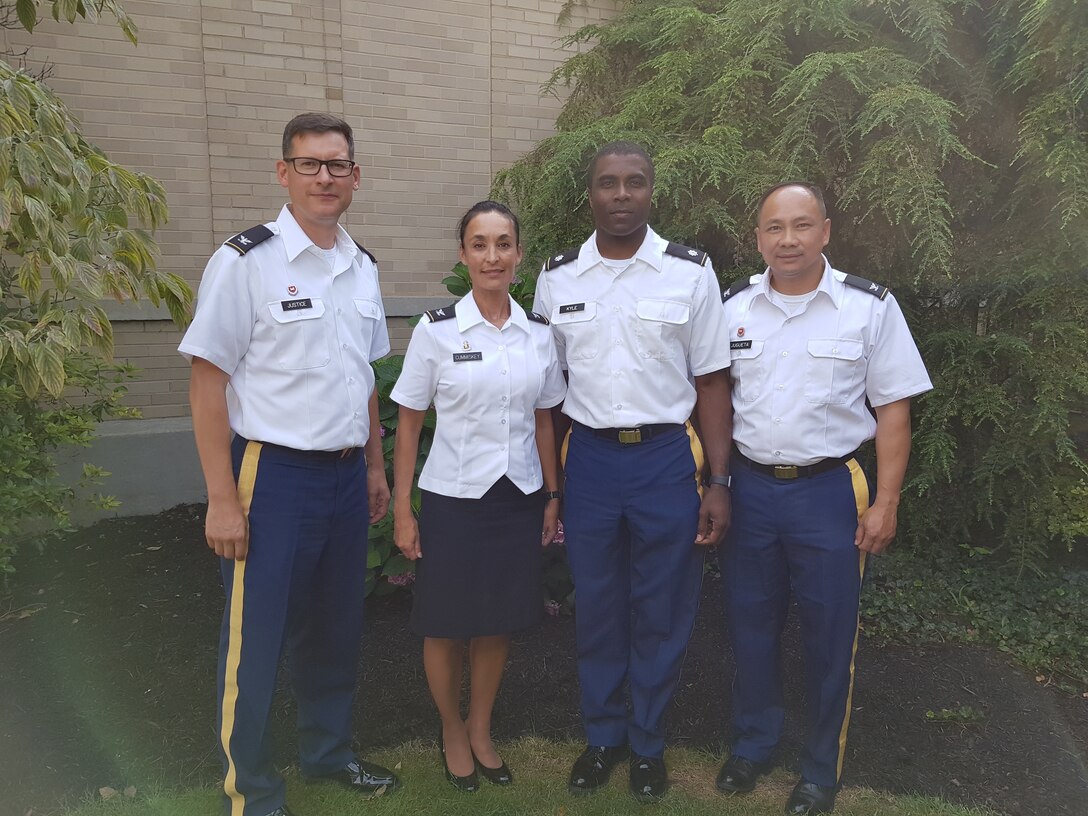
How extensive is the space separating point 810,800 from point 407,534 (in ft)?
5.37

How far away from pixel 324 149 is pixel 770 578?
6.50ft

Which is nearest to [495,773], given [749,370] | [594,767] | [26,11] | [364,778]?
[594,767]

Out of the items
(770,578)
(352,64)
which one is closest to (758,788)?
(770,578)

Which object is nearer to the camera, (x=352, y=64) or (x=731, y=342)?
(x=731, y=342)

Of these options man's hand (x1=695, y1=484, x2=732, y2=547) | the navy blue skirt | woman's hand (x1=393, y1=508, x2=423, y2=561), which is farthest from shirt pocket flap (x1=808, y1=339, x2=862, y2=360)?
woman's hand (x1=393, y1=508, x2=423, y2=561)

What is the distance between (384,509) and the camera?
9.59 feet

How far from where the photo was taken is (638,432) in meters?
2.61

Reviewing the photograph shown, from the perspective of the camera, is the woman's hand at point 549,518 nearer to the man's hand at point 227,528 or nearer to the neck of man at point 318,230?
the man's hand at point 227,528

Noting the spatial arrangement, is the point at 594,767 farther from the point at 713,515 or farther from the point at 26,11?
the point at 26,11

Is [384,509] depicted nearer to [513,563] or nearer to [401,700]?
[513,563]

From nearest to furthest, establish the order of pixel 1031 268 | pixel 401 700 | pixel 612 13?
pixel 401 700
pixel 1031 268
pixel 612 13

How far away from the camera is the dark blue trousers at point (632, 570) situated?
262 centimetres

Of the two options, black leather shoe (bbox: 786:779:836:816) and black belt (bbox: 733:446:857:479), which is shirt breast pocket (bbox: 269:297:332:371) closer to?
black belt (bbox: 733:446:857:479)

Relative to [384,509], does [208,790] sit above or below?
below
